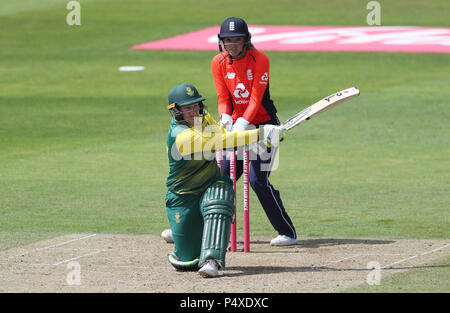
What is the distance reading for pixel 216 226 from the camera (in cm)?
870

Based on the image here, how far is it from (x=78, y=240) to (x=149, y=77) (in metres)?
14.4

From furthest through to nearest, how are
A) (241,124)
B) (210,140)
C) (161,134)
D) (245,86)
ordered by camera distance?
(161,134)
(245,86)
(241,124)
(210,140)

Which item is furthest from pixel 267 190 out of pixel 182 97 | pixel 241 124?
pixel 182 97

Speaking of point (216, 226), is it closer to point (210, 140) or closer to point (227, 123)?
point (210, 140)

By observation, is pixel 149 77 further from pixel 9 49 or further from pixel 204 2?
pixel 204 2

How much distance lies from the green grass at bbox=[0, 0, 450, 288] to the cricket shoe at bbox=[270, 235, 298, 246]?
597mm

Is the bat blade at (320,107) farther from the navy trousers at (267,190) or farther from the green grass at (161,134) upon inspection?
the green grass at (161,134)

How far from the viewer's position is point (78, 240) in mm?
10469

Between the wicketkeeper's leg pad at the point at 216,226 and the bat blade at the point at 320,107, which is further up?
the bat blade at the point at 320,107

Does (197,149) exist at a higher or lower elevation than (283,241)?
higher

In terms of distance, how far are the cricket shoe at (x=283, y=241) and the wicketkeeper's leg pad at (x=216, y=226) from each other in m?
1.56

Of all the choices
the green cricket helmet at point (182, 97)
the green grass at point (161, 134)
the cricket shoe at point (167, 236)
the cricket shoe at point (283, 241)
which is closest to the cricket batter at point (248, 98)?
the cricket shoe at point (283, 241)

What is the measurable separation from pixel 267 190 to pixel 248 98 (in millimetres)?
964

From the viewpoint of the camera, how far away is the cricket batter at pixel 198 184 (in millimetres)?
8688
